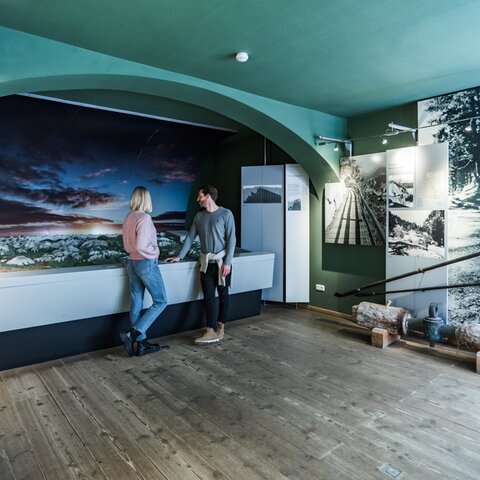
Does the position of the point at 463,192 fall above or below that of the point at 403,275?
above

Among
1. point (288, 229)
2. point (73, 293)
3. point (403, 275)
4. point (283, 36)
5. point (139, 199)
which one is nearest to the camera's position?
point (283, 36)

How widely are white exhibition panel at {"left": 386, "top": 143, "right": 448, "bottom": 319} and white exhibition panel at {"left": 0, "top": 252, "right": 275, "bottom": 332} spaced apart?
248cm

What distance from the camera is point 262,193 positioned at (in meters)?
5.81

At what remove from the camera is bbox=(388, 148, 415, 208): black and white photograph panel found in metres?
4.30

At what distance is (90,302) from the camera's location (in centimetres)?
358

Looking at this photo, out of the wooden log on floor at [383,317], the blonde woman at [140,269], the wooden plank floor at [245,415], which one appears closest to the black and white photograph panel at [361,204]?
the wooden log on floor at [383,317]

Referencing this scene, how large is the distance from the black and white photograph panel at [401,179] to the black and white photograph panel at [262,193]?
5.54 ft

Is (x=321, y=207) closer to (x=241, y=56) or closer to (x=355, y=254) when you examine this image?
(x=355, y=254)

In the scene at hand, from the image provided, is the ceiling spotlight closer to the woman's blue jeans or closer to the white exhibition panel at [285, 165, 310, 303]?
the woman's blue jeans

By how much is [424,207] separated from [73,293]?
3.89 metres

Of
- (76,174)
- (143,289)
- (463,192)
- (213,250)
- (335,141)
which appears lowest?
(143,289)

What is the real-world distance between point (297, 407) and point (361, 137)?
3723 mm

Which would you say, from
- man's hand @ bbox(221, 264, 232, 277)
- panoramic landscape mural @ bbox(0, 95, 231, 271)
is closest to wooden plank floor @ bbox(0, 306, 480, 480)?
man's hand @ bbox(221, 264, 232, 277)

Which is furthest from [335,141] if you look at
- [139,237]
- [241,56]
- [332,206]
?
[139,237]
